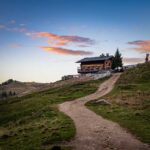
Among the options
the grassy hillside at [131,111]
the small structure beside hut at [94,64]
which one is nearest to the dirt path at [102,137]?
the grassy hillside at [131,111]

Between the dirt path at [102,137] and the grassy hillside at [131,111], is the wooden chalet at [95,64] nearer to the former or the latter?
the grassy hillside at [131,111]

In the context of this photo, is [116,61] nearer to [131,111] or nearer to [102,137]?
[131,111]

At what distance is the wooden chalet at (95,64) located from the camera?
113 meters

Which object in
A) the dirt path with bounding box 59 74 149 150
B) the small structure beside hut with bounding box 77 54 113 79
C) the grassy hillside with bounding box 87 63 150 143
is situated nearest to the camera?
the dirt path with bounding box 59 74 149 150

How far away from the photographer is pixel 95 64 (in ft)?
375

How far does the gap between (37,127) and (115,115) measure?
10477mm

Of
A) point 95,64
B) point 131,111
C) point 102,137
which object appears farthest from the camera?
point 95,64

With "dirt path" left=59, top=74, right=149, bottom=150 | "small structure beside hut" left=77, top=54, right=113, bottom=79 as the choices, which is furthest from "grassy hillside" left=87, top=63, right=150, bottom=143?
"small structure beside hut" left=77, top=54, right=113, bottom=79

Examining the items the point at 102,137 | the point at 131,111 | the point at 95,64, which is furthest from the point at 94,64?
the point at 102,137

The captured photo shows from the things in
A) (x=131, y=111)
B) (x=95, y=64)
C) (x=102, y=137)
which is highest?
(x=95, y=64)

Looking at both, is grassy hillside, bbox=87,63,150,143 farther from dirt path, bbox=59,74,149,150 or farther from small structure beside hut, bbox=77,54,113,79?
small structure beside hut, bbox=77,54,113,79

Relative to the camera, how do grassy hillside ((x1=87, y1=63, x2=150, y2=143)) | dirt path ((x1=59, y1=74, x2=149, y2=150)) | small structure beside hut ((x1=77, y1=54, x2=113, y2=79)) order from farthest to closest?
small structure beside hut ((x1=77, y1=54, x2=113, y2=79)) < grassy hillside ((x1=87, y1=63, x2=150, y2=143)) < dirt path ((x1=59, y1=74, x2=149, y2=150))

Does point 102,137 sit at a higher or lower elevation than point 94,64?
lower

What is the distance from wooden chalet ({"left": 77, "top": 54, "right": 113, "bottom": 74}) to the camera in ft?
370
